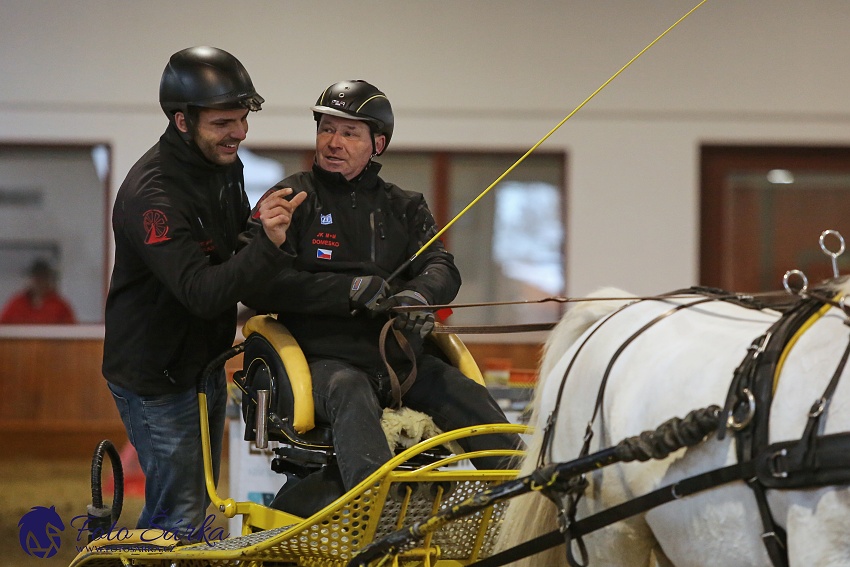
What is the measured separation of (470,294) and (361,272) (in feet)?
15.1

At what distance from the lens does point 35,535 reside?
285 centimetres

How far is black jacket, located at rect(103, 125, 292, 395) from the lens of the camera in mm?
2730

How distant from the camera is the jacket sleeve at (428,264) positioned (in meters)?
2.97

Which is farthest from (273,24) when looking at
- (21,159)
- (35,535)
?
(35,535)

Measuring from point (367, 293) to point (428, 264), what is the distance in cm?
36

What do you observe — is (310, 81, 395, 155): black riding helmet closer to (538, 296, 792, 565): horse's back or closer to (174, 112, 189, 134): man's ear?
(174, 112, 189, 134): man's ear

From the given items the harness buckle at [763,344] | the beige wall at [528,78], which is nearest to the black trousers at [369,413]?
the harness buckle at [763,344]

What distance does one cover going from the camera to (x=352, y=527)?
2.46 m

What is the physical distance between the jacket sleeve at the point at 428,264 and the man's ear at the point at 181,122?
0.71m

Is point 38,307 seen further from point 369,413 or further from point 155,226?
point 369,413

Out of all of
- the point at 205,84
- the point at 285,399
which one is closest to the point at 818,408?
the point at 285,399

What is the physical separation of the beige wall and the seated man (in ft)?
14.5

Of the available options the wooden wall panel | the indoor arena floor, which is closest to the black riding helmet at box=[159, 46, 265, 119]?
the indoor arena floor

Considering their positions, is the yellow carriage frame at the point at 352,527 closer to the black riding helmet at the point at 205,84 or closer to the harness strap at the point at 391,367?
the harness strap at the point at 391,367
